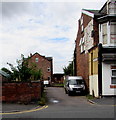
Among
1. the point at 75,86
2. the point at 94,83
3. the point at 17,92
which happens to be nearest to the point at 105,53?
the point at 94,83

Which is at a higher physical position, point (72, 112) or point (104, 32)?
point (104, 32)

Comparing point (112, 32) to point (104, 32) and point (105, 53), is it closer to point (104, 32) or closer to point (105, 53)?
point (104, 32)

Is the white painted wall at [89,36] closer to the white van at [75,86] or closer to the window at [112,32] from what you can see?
the window at [112,32]

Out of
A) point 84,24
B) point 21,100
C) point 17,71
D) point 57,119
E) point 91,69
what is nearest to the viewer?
point 57,119

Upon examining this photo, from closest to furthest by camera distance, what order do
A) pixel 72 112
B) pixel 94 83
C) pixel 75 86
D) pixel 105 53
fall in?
pixel 72 112 → pixel 105 53 → pixel 94 83 → pixel 75 86

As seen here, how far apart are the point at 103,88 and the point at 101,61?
8.18 feet

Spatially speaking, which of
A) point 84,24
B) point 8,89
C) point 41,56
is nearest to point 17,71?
point 8,89

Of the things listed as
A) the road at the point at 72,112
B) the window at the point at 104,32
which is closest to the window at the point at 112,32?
the window at the point at 104,32

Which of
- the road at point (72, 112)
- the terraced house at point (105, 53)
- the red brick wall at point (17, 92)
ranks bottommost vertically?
the road at point (72, 112)

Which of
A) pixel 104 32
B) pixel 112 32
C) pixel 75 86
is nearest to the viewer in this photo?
pixel 112 32

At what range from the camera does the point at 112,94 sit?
2122 centimetres

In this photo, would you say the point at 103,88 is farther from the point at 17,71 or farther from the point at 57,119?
the point at 57,119

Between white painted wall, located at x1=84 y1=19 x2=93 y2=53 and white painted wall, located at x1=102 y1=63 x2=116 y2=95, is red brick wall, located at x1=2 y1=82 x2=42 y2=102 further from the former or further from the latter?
white painted wall, located at x1=84 y1=19 x2=93 y2=53

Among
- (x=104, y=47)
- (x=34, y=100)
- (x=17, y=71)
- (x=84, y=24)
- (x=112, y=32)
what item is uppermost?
(x=84, y=24)
